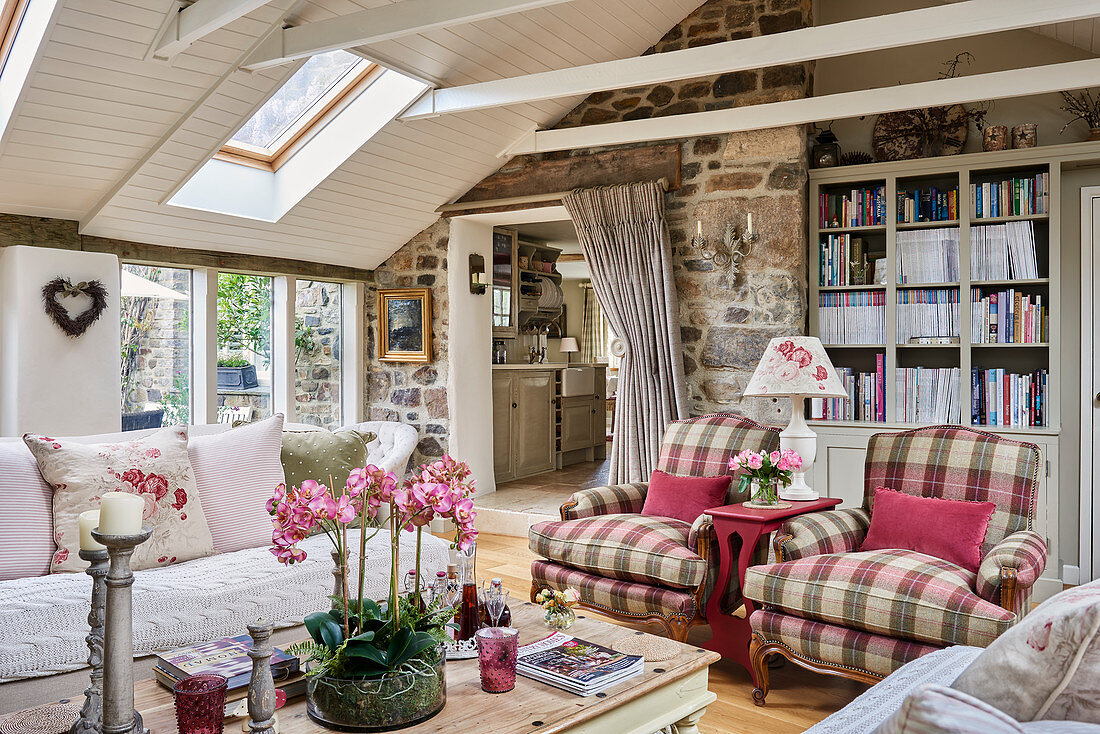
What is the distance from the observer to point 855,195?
15.9ft

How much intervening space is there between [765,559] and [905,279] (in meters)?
2.10

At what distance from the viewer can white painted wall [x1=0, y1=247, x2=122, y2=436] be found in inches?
161

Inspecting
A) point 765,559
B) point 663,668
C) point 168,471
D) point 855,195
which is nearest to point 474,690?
point 663,668

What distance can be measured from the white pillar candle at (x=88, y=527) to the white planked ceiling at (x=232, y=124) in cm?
258

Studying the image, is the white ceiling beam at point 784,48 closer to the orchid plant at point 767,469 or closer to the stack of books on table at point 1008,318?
the stack of books on table at point 1008,318

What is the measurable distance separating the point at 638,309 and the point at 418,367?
6.42 ft

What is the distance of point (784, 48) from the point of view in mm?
3779

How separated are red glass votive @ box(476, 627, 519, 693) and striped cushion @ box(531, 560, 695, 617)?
1.42 metres

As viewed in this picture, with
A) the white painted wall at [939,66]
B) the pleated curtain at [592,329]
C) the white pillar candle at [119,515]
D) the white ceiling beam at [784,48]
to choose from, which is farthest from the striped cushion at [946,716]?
the pleated curtain at [592,329]

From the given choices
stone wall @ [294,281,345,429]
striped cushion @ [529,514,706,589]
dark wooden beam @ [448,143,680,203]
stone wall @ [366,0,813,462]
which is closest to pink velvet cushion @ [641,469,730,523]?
striped cushion @ [529,514,706,589]

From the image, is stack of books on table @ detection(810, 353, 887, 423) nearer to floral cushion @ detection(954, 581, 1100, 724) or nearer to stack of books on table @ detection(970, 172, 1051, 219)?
stack of books on table @ detection(970, 172, 1051, 219)

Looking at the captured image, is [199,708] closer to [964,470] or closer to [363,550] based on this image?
[363,550]

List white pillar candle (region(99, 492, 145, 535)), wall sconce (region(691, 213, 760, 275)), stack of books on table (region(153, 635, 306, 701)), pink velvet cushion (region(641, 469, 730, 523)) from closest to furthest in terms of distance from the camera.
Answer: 1. white pillar candle (region(99, 492, 145, 535))
2. stack of books on table (region(153, 635, 306, 701))
3. pink velvet cushion (region(641, 469, 730, 523))
4. wall sconce (region(691, 213, 760, 275))

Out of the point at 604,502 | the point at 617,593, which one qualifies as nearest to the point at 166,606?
the point at 617,593
